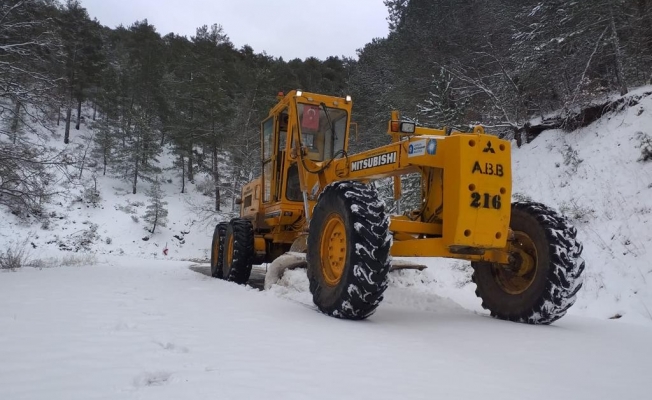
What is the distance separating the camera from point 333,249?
179 inches

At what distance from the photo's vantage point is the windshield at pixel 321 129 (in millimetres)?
7035

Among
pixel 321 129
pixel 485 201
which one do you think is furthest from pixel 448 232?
pixel 321 129

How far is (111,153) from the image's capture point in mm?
34344

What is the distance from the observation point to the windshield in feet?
23.1

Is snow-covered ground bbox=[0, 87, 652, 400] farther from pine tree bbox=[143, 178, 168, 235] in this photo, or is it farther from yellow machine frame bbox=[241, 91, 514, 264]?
pine tree bbox=[143, 178, 168, 235]

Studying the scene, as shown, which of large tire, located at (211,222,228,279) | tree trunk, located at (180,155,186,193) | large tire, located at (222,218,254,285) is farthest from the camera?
tree trunk, located at (180,155,186,193)

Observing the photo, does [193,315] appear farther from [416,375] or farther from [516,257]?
[516,257]

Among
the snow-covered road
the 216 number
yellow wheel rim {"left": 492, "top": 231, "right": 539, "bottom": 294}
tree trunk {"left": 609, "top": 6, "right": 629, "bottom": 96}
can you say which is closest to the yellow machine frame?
the 216 number

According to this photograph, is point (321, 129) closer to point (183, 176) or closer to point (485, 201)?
point (485, 201)

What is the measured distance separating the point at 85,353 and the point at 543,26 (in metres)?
15.6

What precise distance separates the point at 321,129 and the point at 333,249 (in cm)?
317

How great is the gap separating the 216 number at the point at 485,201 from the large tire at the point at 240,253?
179 inches

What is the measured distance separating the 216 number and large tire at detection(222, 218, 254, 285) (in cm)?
454

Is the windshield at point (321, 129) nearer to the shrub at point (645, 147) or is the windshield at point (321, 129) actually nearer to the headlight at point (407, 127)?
the headlight at point (407, 127)
